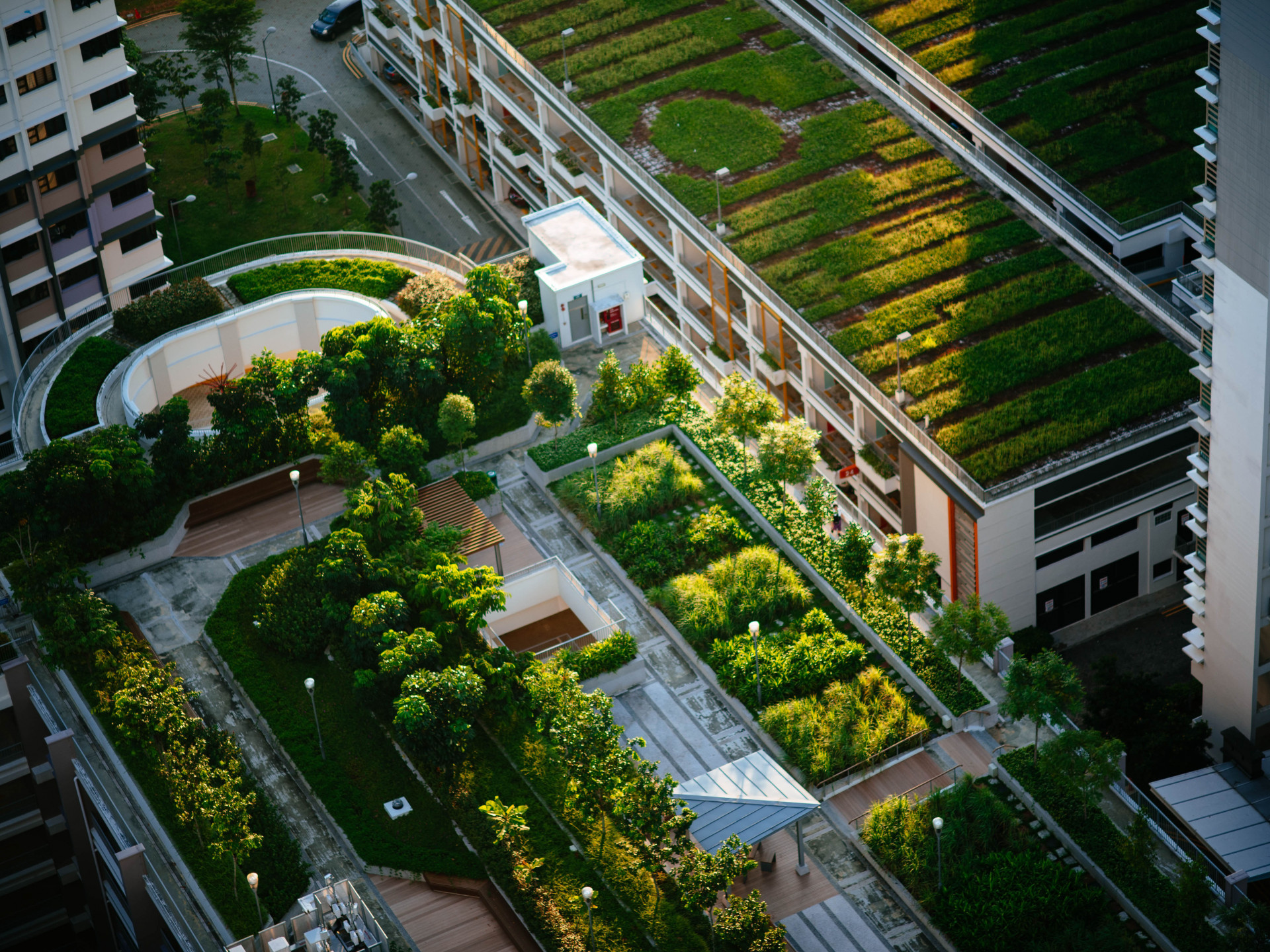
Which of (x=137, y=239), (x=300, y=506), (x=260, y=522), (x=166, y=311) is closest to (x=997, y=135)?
(x=300, y=506)

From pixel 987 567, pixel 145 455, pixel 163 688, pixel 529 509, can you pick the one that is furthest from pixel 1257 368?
pixel 145 455

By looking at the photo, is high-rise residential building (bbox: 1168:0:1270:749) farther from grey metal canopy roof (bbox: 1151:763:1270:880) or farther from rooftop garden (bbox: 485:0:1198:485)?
rooftop garden (bbox: 485:0:1198:485)

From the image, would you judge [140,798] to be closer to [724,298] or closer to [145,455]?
[145,455]

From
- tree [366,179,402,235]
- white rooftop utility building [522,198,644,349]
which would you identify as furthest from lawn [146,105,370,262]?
white rooftop utility building [522,198,644,349]

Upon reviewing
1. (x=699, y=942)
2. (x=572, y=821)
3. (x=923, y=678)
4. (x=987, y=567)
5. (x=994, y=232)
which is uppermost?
(x=994, y=232)

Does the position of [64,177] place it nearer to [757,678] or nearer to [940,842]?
[757,678]

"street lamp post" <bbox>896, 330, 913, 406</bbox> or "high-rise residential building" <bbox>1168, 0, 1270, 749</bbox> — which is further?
"street lamp post" <bbox>896, 330, 913, 406</bbox>

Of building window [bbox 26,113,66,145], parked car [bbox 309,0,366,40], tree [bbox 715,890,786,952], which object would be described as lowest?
tree [bbox 715,890,786,952]
